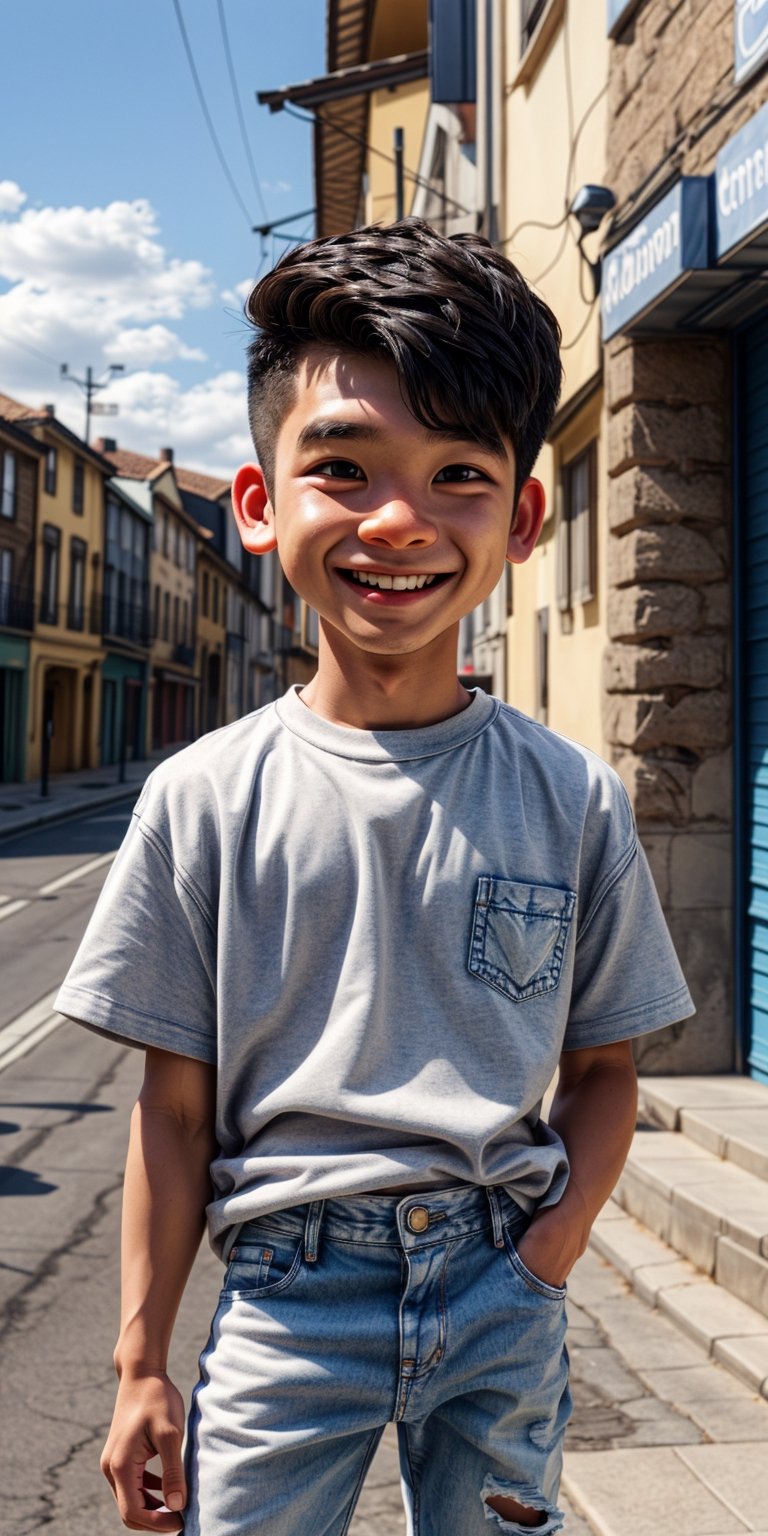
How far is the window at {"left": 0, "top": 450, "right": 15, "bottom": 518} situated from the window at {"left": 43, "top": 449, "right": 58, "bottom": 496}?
2410 mm

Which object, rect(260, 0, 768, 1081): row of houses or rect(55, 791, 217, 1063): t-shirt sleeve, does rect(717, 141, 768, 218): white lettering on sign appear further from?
rect(55, 791, 217, 1063): t-shirt sleeve

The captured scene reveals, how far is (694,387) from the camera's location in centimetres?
595

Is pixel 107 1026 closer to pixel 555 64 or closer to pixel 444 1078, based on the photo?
pixel 444 1078

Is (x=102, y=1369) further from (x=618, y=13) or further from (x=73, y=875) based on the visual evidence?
(x=73, y=875)

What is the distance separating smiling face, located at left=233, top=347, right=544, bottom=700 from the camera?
4.90ft

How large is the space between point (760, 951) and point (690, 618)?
145 centimetres

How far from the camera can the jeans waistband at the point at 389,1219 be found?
1437 mm

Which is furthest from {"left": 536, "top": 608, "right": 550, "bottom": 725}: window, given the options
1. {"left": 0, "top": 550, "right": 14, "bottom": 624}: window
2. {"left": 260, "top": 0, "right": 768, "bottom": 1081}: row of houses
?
{"left": 0, "top": 550, "right": 14, "bottom": 624}: window

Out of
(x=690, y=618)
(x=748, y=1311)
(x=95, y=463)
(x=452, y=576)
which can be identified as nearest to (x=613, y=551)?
(x=690, y=618)

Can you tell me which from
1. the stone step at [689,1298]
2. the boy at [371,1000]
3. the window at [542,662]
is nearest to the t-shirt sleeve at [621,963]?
the boy at [371,1000]

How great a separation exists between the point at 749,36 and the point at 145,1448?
4709mm

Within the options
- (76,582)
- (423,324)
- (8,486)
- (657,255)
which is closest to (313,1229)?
(423,324)

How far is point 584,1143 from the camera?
5.14 ft

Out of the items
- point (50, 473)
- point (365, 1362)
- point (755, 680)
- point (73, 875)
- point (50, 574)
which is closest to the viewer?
point (365, 1362)
